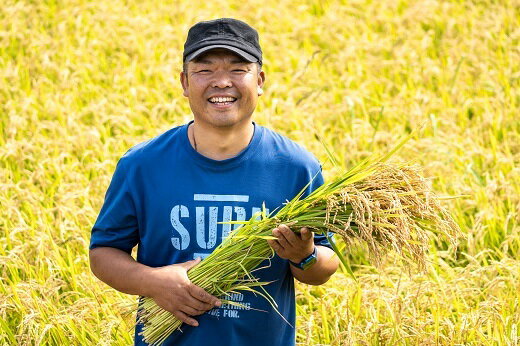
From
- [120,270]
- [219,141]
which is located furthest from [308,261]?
[120,270]

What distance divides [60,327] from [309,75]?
3298mm

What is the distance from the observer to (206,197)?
2729 millimetres

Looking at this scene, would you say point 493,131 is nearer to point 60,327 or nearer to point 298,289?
point 298,289

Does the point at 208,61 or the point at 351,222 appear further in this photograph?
the point at 208,61

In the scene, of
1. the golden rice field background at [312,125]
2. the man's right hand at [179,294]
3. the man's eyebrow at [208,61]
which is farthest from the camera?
the golden rice field background at [312,125]

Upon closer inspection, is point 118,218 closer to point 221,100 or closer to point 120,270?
point 120,270

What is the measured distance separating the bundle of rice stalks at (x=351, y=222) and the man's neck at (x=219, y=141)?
0.78 feet

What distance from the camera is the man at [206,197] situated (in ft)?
8.92

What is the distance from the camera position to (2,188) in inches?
187

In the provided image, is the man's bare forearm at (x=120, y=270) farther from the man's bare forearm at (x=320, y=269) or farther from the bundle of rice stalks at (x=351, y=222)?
the man's bare forearm at (x=320, y=269)

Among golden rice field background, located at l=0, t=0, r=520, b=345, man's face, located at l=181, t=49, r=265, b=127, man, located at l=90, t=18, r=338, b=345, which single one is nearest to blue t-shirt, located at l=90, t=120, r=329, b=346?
man, located at l=90, t=18, r=338, b=345

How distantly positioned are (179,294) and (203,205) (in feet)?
0.94

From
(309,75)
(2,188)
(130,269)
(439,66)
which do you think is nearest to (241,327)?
(130,269)

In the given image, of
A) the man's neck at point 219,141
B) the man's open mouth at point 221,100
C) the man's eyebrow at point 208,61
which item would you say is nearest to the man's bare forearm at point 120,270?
the man's neck at point 219,141
